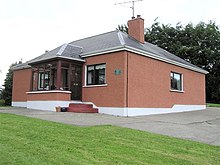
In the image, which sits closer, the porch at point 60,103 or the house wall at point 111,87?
the house wall at point 111,87

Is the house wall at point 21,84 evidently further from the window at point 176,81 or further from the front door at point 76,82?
the window at point 176,81

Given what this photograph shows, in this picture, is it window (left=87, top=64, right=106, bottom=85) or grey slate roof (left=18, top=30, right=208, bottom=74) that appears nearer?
grey slate roof (left=18, top=30, right=208, bottom=74)

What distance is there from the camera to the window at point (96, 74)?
18.0m

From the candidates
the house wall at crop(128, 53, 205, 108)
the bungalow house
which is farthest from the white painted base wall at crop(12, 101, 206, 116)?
the house wall at crop(128, 53, 205, 108)

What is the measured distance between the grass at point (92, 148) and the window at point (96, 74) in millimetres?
9258

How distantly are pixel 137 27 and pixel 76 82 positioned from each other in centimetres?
632

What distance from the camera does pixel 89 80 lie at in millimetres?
18828

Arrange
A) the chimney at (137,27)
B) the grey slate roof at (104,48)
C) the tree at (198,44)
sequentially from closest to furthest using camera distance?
the grey slate roof at (104,48) < the chimney at (137,27) < the tree at (198,44)

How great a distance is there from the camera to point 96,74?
18438 mm

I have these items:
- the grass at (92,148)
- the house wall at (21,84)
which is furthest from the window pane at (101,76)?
the grass at (92,148)

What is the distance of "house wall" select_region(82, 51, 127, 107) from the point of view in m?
16.5

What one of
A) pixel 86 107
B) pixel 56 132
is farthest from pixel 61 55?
pixel 56 132

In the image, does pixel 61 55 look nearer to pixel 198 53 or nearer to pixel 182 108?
pixel 182 108

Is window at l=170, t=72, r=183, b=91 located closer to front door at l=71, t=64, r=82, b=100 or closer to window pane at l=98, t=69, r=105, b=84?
window pane at l=98, t=69, r=105, b=84
